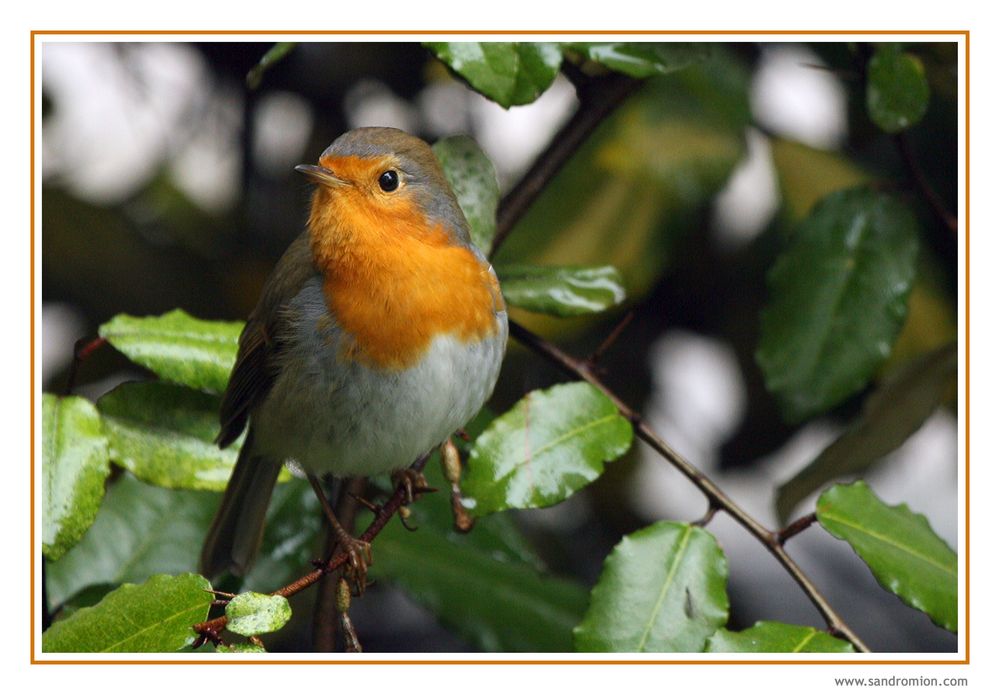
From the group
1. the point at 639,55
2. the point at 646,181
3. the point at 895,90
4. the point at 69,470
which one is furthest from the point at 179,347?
the point at 895,90


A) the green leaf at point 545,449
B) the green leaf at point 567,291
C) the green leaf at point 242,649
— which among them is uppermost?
the green leaf at point 567,291

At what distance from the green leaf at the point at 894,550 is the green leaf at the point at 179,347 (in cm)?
93

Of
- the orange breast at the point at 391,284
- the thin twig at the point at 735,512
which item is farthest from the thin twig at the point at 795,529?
the orange breast at the point at 391,284

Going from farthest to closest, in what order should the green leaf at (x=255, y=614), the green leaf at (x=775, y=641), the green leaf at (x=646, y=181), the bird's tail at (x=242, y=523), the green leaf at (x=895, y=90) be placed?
the green leaf at (x=646, y=181) → the bird's tail at (x=242, y=523) → the green leaf at (x=895, y=90) → the green leaf at (x=775, y=641) → the green leaf at (x=255, y=614)

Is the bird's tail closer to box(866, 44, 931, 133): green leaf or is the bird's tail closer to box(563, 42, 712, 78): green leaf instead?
box(563, 42, 712, 78): green leaf

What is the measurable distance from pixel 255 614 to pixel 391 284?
1.95 feet

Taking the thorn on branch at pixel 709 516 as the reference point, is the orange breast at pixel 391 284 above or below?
above

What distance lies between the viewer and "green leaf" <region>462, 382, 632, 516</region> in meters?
1.66

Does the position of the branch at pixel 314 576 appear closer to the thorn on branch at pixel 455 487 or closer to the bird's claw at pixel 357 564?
the thorn on branch at pixel 455 487

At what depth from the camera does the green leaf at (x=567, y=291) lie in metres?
1.87

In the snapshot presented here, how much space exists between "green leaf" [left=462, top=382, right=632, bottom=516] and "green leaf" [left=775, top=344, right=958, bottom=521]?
26.3 inches
